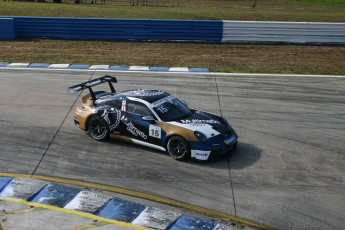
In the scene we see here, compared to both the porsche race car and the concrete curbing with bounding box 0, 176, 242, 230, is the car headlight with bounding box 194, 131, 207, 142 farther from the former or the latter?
the concrete curbing with bounding box 0, 176, 242, 230

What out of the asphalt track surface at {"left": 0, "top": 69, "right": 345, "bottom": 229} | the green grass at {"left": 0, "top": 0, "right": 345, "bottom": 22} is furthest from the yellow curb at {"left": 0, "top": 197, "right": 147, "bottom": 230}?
the green grass at {"left": 0, "top": 0, "right": 345, "bottom": 22}

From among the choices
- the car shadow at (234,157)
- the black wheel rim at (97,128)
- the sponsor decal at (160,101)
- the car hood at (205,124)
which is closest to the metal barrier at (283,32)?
the car shadow at (234,157)

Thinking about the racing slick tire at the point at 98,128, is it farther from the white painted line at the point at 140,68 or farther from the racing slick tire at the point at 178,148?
the white painted line at the point at 140,68

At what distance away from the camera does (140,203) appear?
37.0ft

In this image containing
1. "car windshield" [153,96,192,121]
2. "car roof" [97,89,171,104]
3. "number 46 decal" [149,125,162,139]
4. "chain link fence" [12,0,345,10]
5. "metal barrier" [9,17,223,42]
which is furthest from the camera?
"chain link fence" [12,0,345,10]

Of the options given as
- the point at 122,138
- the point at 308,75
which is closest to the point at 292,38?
the point at 308,75

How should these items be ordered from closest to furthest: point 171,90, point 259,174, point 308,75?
point 259,174
point 171,90
point 308,75

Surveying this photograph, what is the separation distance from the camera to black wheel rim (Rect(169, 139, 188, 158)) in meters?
13.2

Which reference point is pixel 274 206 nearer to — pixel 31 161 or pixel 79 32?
pixel 31 161

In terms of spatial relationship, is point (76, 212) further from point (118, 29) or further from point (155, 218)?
point (118, 29)

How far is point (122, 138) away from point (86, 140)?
45.8 inches

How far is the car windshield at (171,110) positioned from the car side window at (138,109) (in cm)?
23

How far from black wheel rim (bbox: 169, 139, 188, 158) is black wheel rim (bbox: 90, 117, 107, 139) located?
82.5 inches

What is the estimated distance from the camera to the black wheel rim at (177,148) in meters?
13.2
